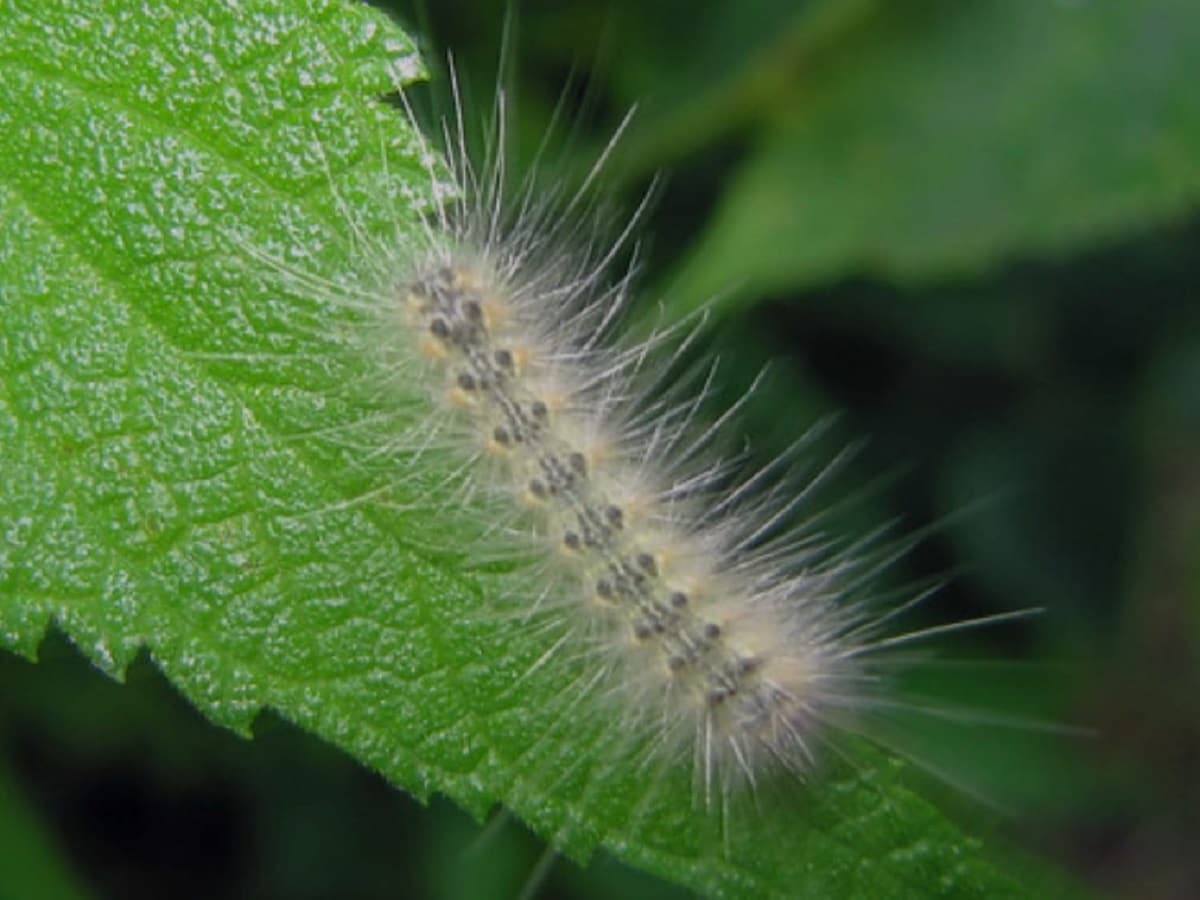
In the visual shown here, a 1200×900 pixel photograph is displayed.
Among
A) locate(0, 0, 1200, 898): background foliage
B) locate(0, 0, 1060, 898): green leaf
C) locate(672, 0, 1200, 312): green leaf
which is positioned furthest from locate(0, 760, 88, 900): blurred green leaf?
locate(672, 0, 1200, 312): green leaf

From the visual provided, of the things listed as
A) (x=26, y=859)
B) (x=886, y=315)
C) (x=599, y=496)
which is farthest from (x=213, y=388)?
(x=886, y=315)

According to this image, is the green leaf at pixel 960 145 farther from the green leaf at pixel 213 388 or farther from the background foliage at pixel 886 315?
the green leaf at pixel 213 388

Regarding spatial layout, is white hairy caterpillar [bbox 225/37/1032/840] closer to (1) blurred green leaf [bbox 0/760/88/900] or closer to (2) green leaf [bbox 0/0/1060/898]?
(2) green leaf [bbox 0/0/1060/898]

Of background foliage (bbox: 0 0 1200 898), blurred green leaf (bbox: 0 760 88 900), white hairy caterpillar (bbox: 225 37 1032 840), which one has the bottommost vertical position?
blurred green leaf (bbox: 0 760 88 900)

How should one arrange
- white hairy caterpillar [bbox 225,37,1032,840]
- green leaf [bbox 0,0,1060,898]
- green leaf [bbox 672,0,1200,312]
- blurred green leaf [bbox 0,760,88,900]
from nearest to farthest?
green leaf [bbox 0,0,1060,898] → white hairy caterpillar [bbox 225,37,1032,840] → blurred green leaf [bbox 0,760,88,900] → green leaf [bbox 672,0,1200,312]

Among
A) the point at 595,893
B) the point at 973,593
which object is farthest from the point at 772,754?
the point at 973,593

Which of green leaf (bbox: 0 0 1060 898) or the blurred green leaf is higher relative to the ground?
green leaf (bbox: 0 0 1060 898)

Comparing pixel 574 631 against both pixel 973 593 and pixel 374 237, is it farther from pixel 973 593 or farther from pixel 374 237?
pixel 973 593

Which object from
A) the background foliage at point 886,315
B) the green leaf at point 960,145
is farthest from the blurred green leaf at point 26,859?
the green leaf at point 960,145

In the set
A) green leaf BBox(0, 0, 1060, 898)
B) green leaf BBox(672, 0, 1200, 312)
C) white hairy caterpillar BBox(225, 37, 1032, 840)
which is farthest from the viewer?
green leaf BBox(672, 0, 1200, 312)
